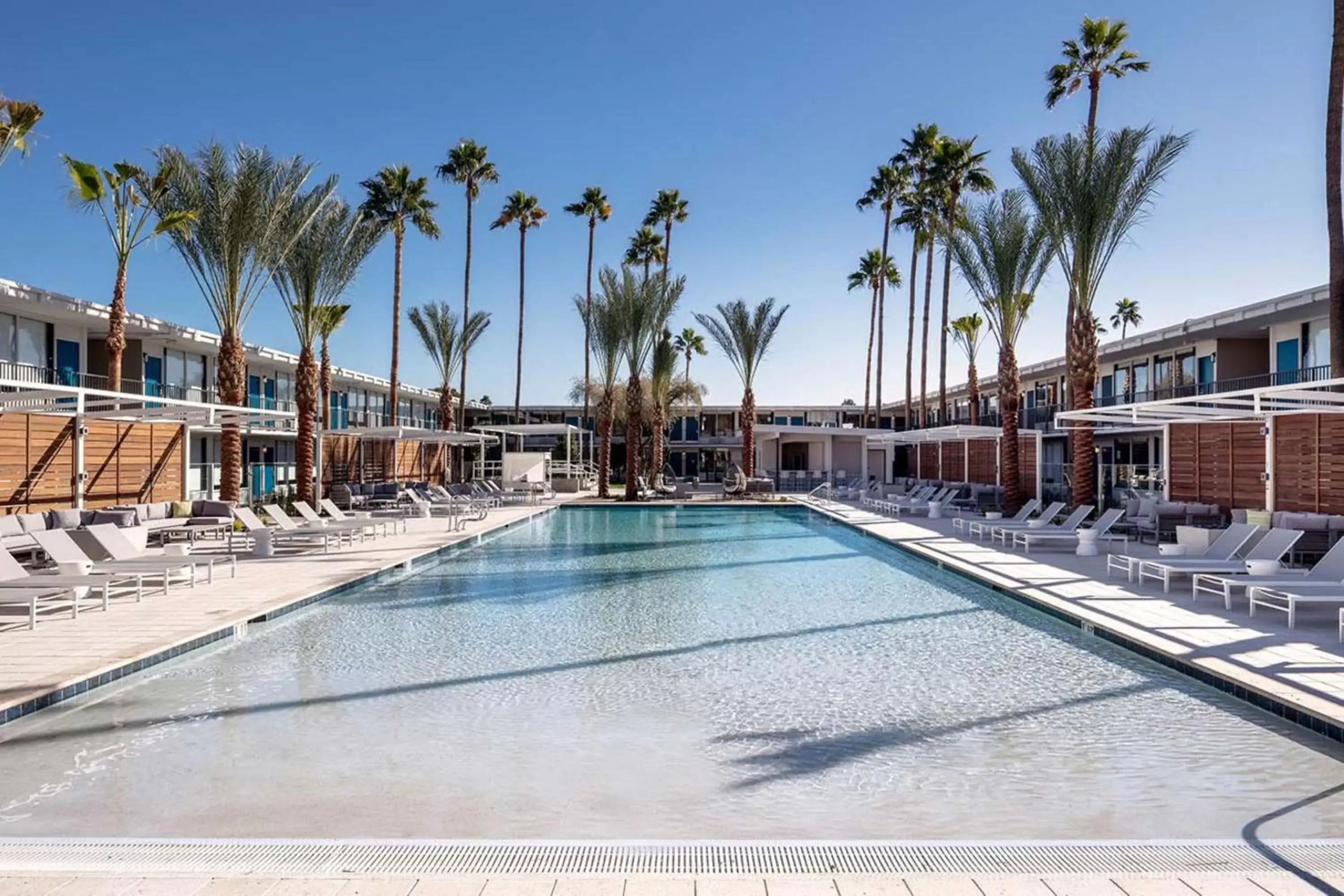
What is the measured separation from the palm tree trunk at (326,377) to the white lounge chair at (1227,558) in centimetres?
2284

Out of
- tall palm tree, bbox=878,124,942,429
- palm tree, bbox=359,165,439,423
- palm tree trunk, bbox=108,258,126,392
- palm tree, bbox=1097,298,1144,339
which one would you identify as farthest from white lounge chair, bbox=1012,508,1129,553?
palm tree, bbox=1097,298,1144,339

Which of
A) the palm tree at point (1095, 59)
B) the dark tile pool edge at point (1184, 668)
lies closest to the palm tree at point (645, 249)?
the palm tree at point (1095, 59)

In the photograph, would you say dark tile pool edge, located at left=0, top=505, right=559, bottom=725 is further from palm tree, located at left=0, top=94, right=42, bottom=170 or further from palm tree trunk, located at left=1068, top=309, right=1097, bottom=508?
palm tree trunk, located at left=1068, top=309, right=1097, bottom=508

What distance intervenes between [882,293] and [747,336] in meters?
14.0

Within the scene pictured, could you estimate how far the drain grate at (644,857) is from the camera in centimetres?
365

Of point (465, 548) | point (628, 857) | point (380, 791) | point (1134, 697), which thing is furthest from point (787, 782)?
point (465, 548)

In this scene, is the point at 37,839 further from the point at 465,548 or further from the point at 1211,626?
the point at 465,548

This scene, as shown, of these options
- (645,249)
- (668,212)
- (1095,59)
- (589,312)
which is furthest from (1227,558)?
(645,249)

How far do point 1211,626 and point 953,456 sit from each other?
26337mm

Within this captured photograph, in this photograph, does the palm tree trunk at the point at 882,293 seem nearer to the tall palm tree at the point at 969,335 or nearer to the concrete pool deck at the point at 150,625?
the tall palm tree at the point at 969,335

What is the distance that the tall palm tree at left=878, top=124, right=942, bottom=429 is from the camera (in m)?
34.1

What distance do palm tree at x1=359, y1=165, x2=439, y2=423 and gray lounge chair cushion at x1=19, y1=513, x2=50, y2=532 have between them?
17.0m

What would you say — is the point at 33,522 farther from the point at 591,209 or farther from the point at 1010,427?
the point at 591,209

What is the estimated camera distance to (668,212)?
4009 cm
